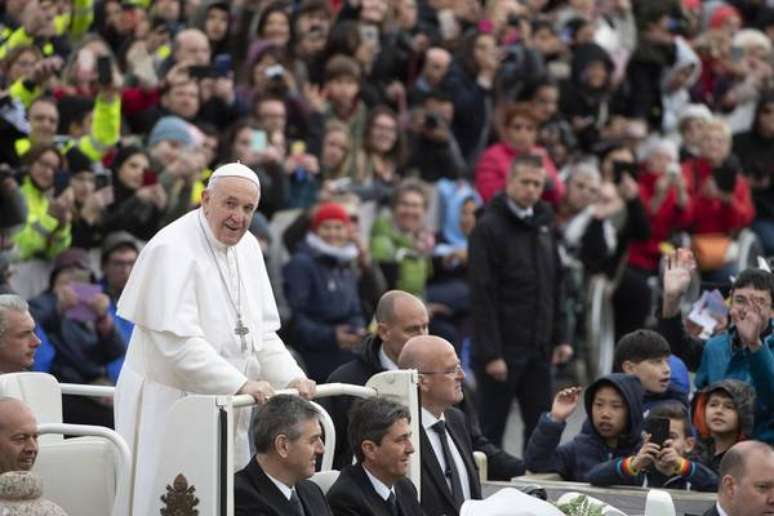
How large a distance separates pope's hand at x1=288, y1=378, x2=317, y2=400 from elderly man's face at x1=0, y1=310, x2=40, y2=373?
1.37 meters

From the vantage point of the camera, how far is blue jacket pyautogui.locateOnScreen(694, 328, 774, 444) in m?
12.4

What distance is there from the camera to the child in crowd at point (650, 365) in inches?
507

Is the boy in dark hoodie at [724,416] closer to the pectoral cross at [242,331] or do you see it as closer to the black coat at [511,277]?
the pectoral cross at [242,331]

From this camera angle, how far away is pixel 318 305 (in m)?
16.7

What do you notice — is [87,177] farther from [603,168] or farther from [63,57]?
[603,168]

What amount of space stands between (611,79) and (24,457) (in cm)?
1194

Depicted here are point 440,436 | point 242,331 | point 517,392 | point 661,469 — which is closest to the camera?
point 242,331

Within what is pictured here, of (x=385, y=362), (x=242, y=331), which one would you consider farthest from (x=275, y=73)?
(x=242, y=331)

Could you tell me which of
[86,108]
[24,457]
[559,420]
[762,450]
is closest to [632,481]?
[559,420]

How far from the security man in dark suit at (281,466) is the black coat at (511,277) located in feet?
17.6

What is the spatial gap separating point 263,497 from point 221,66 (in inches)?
323

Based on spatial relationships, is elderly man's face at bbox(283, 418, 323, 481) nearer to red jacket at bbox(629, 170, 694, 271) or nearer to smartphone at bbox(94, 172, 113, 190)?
smartphone at bbox(94, 172, 113, 190)

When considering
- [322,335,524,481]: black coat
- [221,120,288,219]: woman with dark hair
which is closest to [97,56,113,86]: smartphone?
[221,120,288,219]: woman with dark hair

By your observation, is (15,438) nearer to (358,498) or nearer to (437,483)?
(358,498)
